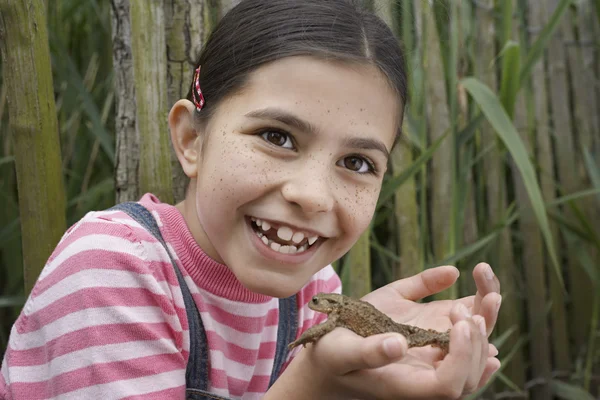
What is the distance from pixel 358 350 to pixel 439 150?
85 cm

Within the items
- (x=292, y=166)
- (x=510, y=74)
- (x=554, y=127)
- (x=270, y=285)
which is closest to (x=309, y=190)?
(x=292, y=166)

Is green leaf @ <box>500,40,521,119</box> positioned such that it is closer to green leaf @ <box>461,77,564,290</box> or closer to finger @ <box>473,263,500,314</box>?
green leaf @ <box>461,77,564,290</box>

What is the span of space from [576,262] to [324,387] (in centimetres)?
139

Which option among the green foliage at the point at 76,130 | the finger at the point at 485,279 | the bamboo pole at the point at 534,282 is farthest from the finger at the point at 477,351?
the bamboo pole at the point at 534,282

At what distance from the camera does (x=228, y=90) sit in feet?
3.29

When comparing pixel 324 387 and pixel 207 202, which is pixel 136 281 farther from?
pixel 324 387

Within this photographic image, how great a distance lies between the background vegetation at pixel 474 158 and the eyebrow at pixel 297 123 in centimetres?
26

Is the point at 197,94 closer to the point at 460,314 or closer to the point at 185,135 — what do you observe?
the point at 185,135

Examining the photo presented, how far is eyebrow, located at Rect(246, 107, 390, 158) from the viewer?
919 millimetres

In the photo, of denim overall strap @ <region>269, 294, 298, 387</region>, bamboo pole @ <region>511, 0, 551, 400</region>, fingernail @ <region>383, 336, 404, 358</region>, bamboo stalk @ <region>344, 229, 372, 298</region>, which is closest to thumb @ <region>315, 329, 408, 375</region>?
fingernail @ <region>383, 336, 404, 358</region>

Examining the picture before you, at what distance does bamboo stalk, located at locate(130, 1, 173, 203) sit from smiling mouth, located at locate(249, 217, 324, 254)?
0.34 meters

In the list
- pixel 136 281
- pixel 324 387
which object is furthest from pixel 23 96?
pixel 324 387

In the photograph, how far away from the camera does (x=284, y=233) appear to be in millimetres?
941

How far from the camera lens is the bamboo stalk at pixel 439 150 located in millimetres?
1486
